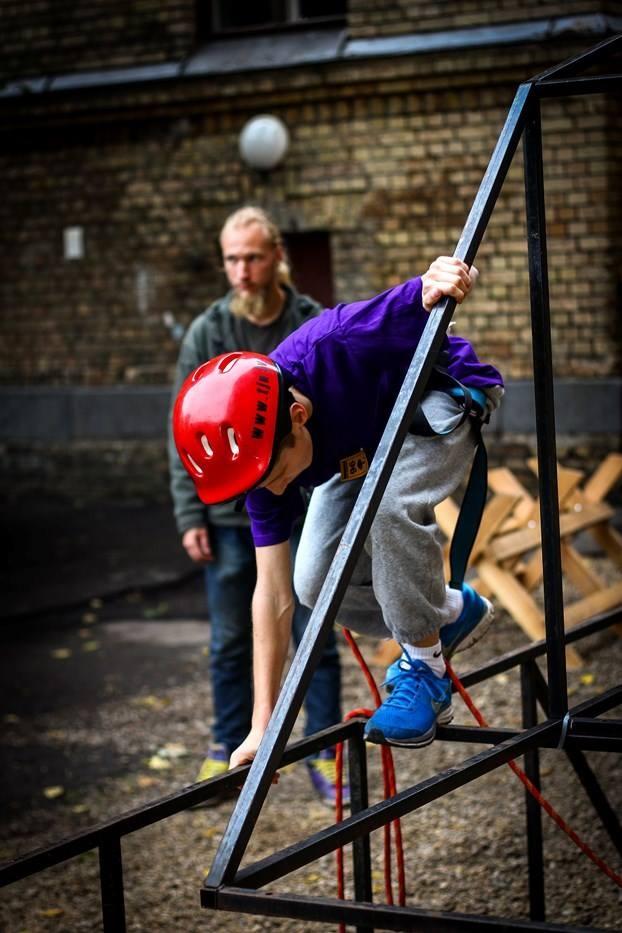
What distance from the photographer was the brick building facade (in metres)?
9.73

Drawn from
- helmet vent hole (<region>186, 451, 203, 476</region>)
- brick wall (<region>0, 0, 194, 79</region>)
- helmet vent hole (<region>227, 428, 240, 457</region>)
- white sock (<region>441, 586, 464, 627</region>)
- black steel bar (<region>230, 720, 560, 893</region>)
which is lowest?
black steel bar (<region>230, 720, 560, 893</region>)

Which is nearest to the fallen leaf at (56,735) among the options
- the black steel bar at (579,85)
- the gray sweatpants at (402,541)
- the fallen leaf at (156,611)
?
the fallen leaf at (156,611)

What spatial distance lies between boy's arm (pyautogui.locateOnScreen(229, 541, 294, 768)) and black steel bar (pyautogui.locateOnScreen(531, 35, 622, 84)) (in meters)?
1.08

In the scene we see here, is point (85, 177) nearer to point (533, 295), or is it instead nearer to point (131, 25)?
point (131, 25)

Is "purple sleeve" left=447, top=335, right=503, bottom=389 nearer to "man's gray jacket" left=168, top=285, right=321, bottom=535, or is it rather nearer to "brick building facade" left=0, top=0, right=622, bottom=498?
"man's gray jacket" left=168, top=285, right=321, bottom=535

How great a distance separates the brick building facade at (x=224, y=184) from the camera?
31.9 ft

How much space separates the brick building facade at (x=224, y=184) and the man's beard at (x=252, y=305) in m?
5.56

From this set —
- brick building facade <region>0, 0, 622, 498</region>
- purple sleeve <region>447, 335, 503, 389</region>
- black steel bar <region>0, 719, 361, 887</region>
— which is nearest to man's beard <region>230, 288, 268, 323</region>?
purple sleeve <region>447, 335, 503, 389</region>

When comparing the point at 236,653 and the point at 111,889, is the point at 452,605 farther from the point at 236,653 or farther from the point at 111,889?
the point at 236,653

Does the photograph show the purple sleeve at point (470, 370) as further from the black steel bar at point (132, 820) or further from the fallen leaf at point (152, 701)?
the fallen leaf at point (152, 701)

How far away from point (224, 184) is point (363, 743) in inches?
347

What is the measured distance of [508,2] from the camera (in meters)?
9.71

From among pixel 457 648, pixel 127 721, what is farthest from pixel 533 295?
pixel 127 721

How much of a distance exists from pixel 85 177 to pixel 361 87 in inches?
110
